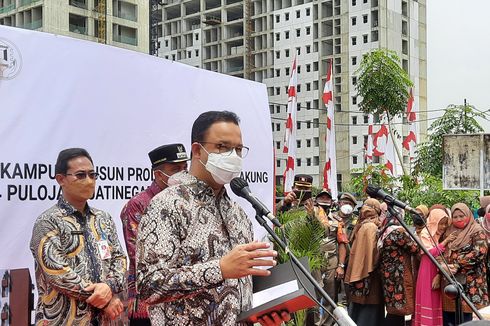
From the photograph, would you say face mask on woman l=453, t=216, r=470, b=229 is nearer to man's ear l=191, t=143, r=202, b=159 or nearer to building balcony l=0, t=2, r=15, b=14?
man's ear l=191, t=143, r=202, b=159

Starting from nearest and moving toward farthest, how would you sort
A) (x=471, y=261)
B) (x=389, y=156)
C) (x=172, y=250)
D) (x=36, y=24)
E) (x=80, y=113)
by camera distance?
(x=172, y=250), (x=80, y=113), (x=471, y=261), (x=389, y=156), (x=36, y=24)

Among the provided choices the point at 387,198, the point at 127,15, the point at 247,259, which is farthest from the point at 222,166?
the point at 127,15

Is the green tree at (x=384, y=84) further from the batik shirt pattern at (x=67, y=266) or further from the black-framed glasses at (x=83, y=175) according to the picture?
the batik shirt pattern at (x=67, y=266)

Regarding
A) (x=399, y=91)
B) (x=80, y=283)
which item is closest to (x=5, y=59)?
(x=80, y=283)

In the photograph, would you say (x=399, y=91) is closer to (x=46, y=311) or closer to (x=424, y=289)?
(x=424, y=289)

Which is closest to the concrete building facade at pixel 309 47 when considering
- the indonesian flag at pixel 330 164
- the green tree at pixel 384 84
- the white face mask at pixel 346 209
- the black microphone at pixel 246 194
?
the green tree at pixel 384 84

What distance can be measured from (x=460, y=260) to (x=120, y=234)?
3393mm

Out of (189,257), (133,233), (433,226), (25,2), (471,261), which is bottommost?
(471,261)

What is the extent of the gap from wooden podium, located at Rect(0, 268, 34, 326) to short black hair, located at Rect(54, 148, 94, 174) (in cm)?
62

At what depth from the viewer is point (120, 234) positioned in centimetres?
428

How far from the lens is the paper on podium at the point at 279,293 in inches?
92.7

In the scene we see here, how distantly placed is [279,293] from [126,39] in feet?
141

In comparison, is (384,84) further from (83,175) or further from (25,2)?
(25,2)

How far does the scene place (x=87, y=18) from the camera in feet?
138
